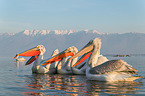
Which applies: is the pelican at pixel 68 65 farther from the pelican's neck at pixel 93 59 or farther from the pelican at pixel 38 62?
the pelican's neck at pixel 93 59

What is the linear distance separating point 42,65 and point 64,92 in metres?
8.29

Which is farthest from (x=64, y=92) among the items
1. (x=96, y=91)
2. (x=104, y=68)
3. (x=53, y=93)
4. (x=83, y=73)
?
(x=83, y=73)

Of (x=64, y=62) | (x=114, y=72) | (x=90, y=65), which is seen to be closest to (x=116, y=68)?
(x=114, y=72)

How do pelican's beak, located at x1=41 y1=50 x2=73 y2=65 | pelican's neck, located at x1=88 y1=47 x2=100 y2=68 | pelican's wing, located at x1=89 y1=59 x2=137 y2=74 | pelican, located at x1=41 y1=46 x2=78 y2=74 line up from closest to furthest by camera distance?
pelican's wing, located at x1=89 y1=59 x2=137 y2=74 → pelican's neck, located at x1=88 y1=47 x2=100 y2=68 → pelican, located at x1=41 y1=46 x2=78 y2=74 → pelican's beak, located at x1=41 y1=50 x2=73 y2=65

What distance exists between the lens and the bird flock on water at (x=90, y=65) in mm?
12227

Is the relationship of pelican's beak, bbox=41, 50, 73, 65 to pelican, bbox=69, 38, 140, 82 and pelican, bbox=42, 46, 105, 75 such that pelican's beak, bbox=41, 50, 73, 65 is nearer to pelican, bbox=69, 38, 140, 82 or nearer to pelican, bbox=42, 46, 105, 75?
pelican, bbox=42, 46, 105, 75

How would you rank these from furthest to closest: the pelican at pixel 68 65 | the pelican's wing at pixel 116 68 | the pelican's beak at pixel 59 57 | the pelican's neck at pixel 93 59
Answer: the pelican's beak at pixel 59 57 → the pelican at pixel 68 65 → the pelican's neck at pixel 93 59 → the pelican's wing at pixel 116 68

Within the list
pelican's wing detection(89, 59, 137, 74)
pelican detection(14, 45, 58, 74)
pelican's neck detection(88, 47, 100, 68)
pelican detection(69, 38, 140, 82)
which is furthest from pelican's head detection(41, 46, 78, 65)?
pelican's wing detection(89, 59, 137, 74)

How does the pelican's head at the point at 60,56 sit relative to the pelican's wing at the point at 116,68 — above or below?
above

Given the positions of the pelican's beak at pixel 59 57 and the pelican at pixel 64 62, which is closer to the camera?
the pelican at pixel 64 62

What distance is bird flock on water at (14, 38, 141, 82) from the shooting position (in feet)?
40.1

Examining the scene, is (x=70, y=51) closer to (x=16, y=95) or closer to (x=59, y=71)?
(x=59, y=71)

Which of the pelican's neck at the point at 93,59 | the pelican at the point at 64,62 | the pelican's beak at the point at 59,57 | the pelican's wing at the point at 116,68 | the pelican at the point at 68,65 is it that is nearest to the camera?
the pelican's wing at the point at 116,68

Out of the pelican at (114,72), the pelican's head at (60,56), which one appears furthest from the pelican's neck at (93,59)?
the pelican's head at (60,56)
